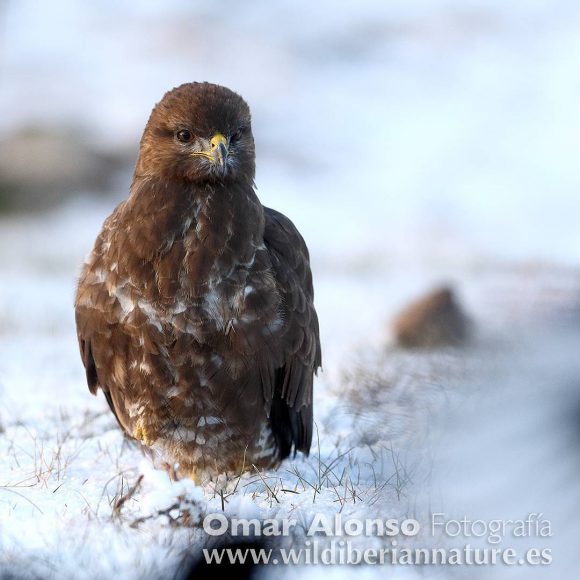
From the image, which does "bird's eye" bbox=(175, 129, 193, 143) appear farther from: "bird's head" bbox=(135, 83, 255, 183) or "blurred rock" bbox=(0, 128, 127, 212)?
"blurred rock" bbox=(0, 128, 127, 212)

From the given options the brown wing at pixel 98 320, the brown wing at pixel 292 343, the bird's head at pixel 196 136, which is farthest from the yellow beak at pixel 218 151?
the brown wing at pixel 98 320

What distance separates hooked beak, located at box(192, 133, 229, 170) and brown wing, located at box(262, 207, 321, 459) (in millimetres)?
511

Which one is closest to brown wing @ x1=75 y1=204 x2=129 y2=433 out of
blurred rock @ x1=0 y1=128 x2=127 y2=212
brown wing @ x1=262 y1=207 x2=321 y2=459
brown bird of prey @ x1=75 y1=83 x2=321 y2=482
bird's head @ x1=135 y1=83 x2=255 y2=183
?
brown bird of prey @ x1=75 y1=83 x2=321 y2=482

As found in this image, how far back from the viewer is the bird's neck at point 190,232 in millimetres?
4527

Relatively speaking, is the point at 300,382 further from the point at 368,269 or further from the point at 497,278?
the point at 368,269

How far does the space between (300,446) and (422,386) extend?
45.3 inches

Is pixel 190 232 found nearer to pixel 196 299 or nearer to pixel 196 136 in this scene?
pixel 196 299

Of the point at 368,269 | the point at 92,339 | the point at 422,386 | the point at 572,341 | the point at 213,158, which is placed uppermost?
the point at 213,158

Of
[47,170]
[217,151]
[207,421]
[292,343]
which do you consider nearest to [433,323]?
[292,343]

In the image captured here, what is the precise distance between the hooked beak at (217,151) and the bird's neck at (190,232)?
0.15 m

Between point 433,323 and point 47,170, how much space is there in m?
10.9

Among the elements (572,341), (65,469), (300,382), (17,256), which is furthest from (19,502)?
(17,256)

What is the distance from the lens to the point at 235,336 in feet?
15.1

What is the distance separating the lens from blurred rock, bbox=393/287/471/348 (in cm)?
840
